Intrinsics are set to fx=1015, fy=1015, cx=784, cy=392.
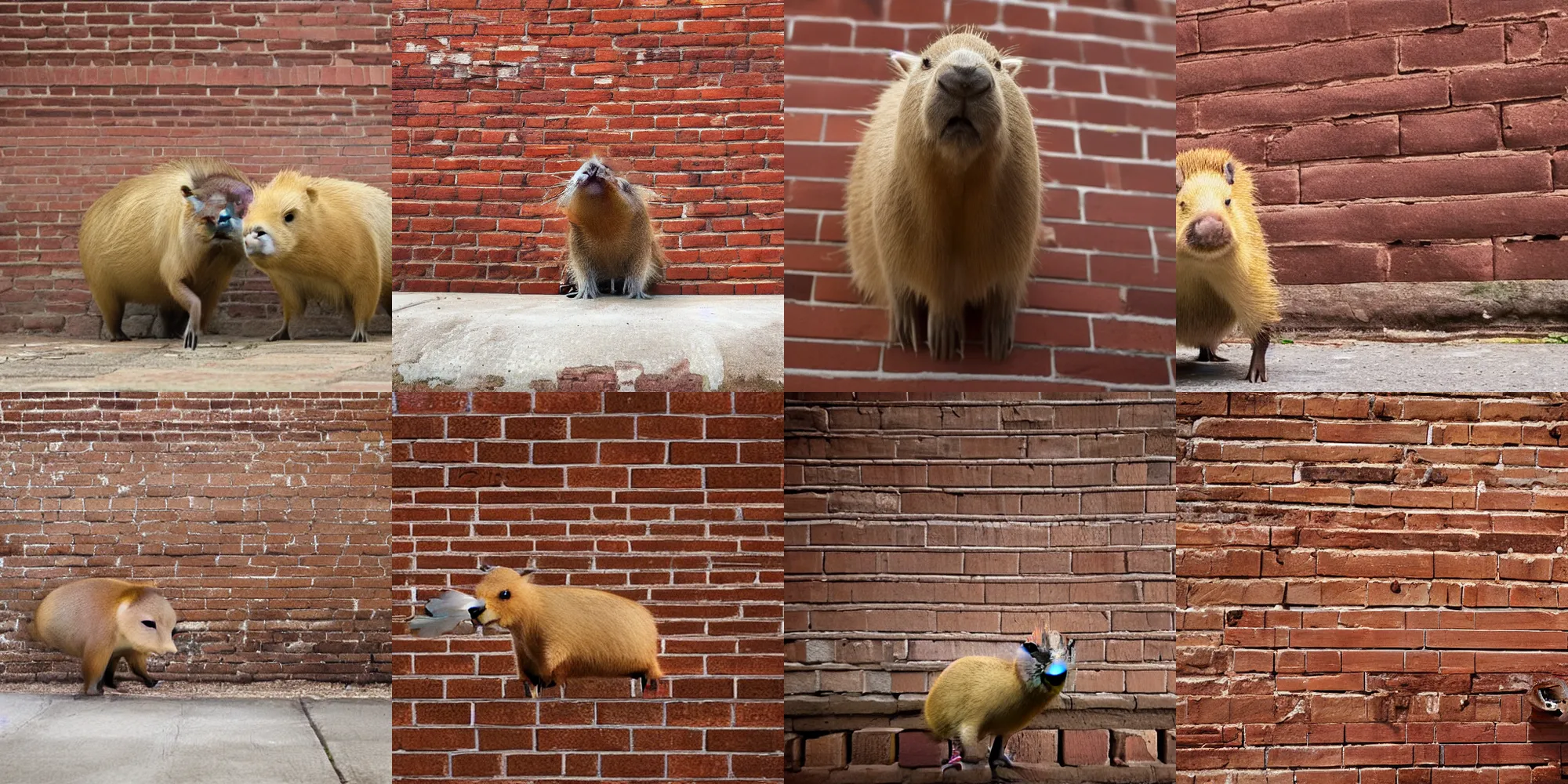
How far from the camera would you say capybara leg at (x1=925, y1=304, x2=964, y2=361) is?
95.8 inches

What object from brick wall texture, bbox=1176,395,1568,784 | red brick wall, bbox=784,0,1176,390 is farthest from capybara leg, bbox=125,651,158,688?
brick wall texture, bbox=1176,395,1568,784

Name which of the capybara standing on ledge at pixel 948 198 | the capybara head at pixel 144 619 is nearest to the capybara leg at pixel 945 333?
the capybara standing on ledge at pixel 948 198

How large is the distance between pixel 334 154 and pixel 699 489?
4.91 feet

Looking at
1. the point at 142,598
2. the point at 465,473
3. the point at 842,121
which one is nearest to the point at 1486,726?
the point at 842,121

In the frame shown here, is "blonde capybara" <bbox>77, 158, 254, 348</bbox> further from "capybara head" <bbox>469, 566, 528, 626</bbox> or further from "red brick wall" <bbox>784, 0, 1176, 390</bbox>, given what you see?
"red brick wall" <bbox>784, 0, 1176, 390</bbox>

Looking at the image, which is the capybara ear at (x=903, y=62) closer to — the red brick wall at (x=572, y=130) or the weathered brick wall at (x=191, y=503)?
the red brick wall at (x=572, y=130)

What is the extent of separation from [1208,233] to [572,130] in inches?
67.5

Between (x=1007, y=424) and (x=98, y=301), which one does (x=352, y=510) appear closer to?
(x=98, y=301)

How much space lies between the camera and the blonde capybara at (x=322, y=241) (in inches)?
116

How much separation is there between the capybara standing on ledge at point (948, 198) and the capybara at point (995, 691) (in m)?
0.83

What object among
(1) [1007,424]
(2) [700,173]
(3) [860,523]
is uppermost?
(2) [700,173]

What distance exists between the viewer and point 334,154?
9.95 ft

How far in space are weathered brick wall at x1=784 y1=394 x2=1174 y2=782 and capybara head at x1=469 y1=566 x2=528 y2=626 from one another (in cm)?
74

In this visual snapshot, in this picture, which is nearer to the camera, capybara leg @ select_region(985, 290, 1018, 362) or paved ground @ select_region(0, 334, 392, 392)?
capybara leg @ select_region(985, 290, 1018, 362)
